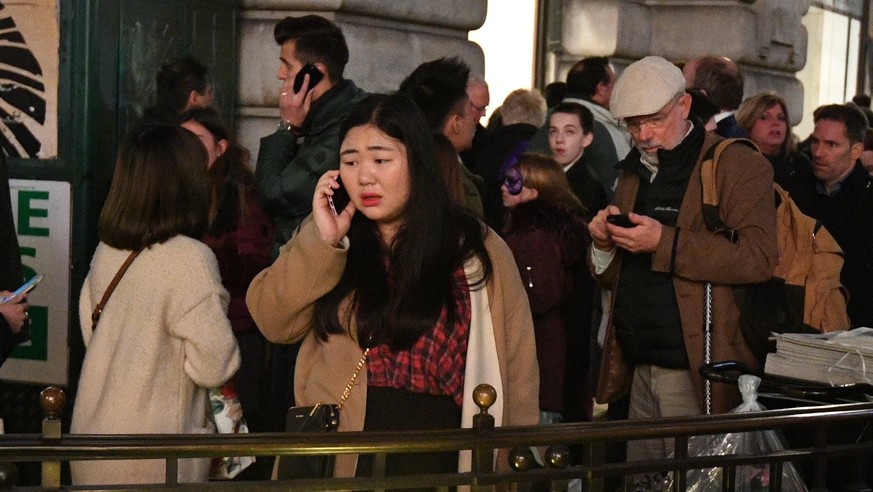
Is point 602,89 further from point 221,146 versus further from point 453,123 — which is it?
point 221,146

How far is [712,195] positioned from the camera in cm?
484

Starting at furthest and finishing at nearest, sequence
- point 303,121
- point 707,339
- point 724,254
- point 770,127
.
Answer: point 770,127, point 303,121, point 707,339, point 724,254

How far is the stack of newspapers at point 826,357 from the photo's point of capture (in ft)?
13.8

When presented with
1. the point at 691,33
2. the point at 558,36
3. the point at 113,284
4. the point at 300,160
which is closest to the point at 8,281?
the point at 113,284

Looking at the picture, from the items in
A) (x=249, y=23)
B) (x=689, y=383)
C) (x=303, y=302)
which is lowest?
(x=689, y=383)

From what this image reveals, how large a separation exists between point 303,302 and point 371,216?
0.29 m

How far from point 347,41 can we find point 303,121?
Answer: 1.60 metres

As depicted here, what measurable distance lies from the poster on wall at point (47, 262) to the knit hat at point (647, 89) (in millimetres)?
2591

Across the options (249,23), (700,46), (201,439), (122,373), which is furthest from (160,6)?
(700,46)

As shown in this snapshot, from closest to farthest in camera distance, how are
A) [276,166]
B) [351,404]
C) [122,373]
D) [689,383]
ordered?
1. [351,404]
2. [122,373]
3. [689,383]
4. [276,166]

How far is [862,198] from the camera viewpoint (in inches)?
277

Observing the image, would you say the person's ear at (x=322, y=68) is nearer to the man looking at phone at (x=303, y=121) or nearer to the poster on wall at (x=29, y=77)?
the man looking at phone at (x=303, y=121)

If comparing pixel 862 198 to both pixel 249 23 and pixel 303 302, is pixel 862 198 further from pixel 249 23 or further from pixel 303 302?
pixel 303 302

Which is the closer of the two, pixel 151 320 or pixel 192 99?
pixel 151 320
